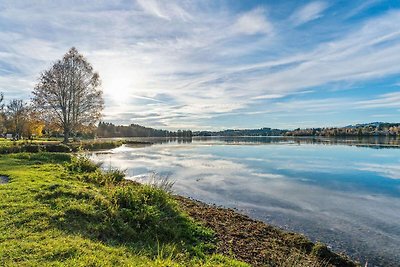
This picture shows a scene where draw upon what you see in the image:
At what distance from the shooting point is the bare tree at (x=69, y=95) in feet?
116

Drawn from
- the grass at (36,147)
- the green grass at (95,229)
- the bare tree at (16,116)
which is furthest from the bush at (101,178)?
the bare tree at (16,116)

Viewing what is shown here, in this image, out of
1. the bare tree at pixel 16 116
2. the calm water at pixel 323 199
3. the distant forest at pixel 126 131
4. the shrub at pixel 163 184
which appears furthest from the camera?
the distant forest at pixel 126 131

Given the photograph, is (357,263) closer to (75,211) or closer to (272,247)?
→ (272,247)

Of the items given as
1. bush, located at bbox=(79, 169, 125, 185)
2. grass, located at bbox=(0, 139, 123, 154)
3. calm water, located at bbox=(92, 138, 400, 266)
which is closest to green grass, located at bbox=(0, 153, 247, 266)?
bush, located at bbox=(79, 169, 125, 185)

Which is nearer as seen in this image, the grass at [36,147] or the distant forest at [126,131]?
the grass at [36,147]

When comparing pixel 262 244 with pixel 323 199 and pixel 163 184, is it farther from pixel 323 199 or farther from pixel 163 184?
pixel 323 199

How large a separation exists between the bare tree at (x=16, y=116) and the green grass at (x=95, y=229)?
5112 centimetres

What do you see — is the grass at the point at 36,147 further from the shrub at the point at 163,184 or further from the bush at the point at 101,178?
the shrub at the point at 163,184

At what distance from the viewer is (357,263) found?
7641 millimetres

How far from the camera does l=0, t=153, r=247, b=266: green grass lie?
554 centimetres

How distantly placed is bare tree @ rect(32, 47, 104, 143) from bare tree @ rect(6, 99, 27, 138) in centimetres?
2069

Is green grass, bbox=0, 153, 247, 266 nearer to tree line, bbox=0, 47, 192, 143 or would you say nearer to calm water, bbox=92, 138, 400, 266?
calm water, bbox=92, 138, 400, 266

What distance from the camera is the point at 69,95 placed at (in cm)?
3650

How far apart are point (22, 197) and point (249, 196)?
10118 millimetres
